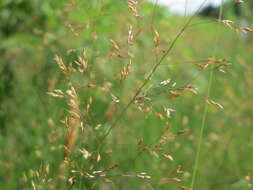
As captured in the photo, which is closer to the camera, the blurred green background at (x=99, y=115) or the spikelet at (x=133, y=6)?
the spikelet at (x=133, y=6)

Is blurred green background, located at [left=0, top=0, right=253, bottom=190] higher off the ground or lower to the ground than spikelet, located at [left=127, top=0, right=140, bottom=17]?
lower

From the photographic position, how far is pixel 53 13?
7.91ft

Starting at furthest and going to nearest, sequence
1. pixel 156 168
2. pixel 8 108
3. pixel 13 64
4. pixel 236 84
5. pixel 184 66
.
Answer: pixel 184 66 < pixel 236 84 < pixel 13 64 < pixel 8 108 < pixel 156 168

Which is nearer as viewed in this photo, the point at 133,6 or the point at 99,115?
the point at 133,6

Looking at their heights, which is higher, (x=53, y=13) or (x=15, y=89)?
(x=53, y=13)

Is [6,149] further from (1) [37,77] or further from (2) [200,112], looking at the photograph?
(2) [200,112]

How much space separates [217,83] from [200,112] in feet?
2.12

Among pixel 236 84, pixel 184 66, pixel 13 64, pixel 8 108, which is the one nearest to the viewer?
pixel 8 108

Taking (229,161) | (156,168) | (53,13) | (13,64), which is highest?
(53,13)

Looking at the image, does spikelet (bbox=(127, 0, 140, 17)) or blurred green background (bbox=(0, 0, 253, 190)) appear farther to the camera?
blurred green background (bbox=(0, 0, 253, 190))

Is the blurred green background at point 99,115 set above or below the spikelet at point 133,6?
below

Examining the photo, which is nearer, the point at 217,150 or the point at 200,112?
the point at 217,150

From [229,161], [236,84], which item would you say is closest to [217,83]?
[236,84]

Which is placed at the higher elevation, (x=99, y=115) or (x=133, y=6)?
(x=133, y=6)
